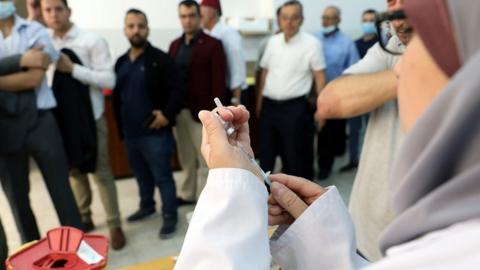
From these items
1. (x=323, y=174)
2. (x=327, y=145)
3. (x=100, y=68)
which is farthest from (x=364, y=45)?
(x=100, y=68)

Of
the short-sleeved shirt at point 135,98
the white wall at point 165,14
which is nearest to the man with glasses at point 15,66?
the short-sleeved shirt at point 135,98

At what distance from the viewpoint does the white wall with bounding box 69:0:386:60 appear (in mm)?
4242

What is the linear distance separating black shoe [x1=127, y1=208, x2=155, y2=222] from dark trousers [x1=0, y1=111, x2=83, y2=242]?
27.9 inches

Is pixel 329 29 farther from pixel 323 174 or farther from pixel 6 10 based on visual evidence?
pixel 6 10

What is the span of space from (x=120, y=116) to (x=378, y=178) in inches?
72.1

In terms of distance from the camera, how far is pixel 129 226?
278 cm

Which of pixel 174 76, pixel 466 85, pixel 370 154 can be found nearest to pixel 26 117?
pixel 174 76

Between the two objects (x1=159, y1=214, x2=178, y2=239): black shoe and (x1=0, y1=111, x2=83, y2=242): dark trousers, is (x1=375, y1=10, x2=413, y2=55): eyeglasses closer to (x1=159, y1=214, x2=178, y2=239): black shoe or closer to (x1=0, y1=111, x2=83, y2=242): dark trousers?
(x1=0, y1=111, x2=83, y2=242): dark trousers

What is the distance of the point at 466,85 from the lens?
1.29ft

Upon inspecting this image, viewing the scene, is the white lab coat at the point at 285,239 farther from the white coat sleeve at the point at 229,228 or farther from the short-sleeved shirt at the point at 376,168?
the short-sleeved shirt at the point at 376,168

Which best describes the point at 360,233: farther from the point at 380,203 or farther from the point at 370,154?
the point at 370,154

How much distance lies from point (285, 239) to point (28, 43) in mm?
1820

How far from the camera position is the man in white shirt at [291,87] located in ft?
10.0

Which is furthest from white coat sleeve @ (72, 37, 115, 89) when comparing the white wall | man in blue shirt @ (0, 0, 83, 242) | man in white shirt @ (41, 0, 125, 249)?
the white wall
